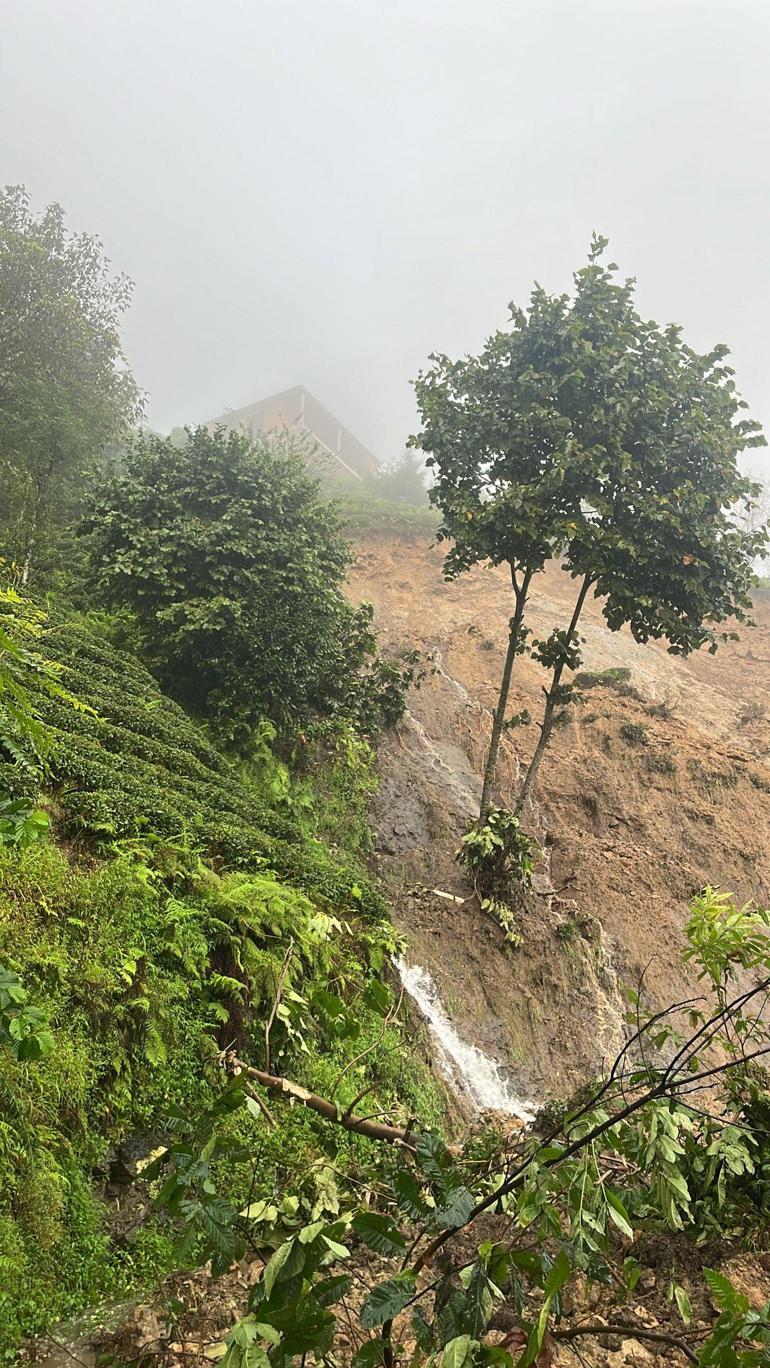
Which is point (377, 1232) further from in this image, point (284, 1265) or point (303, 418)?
point (303, 418)

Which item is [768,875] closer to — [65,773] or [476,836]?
[476,836]

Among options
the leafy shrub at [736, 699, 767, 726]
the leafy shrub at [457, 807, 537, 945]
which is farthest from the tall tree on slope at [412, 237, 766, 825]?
the leafy shrub at [736, 699, 767, 726]

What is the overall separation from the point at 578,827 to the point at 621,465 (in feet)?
22.3

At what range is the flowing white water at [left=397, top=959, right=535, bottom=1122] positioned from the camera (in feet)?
24.3

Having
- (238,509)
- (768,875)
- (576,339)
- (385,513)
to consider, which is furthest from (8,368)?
(768,875)

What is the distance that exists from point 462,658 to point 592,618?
6.52 m

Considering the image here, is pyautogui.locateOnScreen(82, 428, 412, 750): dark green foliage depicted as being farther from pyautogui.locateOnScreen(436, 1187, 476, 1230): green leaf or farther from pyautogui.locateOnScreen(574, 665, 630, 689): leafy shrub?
pyautogui.locateOnScreen(436, 1187, 476, 1230): green leaf

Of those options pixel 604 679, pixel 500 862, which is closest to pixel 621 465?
pixel 500 862

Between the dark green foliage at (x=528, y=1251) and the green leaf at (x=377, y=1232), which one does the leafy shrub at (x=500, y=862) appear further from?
the green leaf at (x=377, y=1232)

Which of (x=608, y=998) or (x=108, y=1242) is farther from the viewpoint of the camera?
(x=608, y=998)

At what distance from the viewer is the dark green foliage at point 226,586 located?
10570mm

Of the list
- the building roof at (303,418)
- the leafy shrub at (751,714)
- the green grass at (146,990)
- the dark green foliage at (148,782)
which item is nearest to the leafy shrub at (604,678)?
the leafy shrub at (751,714)

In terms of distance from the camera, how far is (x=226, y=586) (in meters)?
10.9

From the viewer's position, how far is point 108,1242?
11.6 ft
